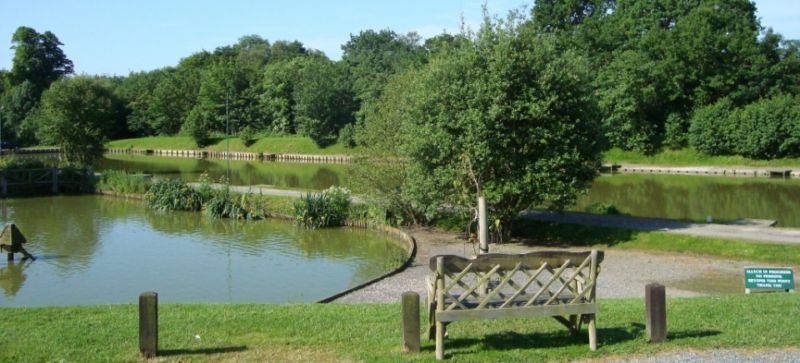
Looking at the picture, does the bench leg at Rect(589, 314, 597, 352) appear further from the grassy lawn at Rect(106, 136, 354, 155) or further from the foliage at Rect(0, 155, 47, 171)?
the grassy lawn at Rect(106, 136, 354, 155)

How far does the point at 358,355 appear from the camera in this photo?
27.5 ft

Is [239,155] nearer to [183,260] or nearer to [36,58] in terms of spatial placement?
[36,58]

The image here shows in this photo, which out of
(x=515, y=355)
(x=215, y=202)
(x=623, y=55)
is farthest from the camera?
(x=623, y=55)

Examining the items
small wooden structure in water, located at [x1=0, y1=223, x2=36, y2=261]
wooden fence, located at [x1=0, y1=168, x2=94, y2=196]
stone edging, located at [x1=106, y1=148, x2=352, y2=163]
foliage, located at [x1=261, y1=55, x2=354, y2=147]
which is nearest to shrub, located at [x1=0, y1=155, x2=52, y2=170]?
wooden fence, located at [x1=0, y1=168, x2=94, y2=196]

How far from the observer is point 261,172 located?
61.6 meters

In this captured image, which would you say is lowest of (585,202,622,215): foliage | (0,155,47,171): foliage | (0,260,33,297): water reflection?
(0,260,33,297): water reflection

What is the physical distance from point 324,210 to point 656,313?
68.7ft

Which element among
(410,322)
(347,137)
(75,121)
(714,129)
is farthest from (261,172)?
(410,322)

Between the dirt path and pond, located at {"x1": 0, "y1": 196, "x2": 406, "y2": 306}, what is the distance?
174cm

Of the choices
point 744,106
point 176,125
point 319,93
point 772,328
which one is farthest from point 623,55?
point 176,125

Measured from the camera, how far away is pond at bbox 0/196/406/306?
17922mm

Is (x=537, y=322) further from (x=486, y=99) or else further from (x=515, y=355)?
(x=486, y=99)

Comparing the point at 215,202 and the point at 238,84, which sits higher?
the point at 238,84

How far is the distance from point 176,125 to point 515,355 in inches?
3883
